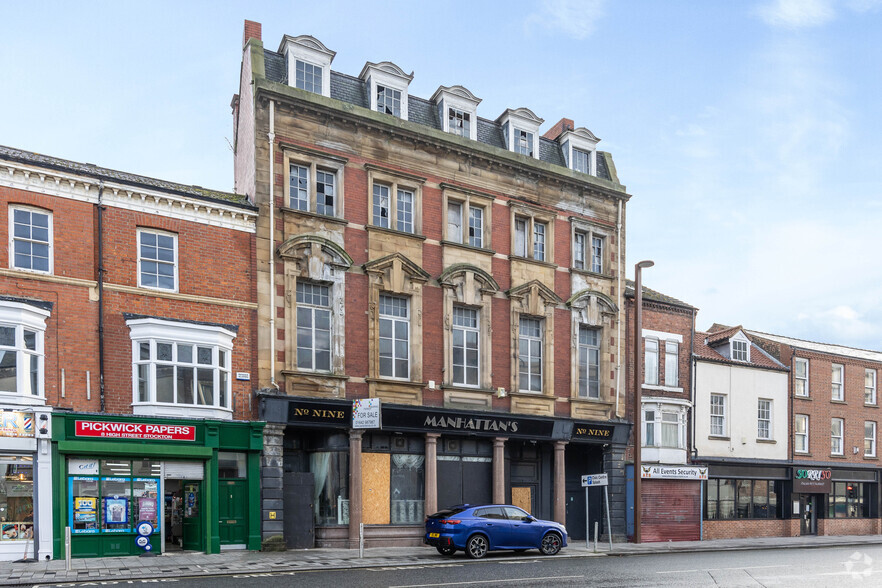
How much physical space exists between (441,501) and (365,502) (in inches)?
107

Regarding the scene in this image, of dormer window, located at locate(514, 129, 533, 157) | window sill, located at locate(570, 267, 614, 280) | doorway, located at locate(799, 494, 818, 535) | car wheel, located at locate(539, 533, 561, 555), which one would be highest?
dormer window, located at locate(514, 129, 533, 157)

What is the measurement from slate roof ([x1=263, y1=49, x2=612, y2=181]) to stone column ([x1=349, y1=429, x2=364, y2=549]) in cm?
1065

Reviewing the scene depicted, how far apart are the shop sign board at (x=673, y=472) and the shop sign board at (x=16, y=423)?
20.2 m

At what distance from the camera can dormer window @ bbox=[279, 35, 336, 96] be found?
82.5 feet

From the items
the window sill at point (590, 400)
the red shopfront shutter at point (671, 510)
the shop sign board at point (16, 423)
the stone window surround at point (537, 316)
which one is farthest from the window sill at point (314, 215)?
the red shopfront shutter at point (671, 510)

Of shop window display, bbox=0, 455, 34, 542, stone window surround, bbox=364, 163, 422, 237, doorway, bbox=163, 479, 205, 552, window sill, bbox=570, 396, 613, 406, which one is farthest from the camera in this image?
window sill, bbox=570, 396, 613, 406

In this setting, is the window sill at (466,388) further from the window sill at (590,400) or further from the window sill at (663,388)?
the window sill at (663,388)

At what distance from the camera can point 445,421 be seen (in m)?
25.9

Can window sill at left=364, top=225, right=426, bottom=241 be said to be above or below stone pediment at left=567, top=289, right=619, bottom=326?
above

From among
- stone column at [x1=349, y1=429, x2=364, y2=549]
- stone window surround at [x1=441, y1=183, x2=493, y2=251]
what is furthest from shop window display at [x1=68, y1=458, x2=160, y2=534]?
stone window surround at [x1=441, y1=183, x2=493, y2=251]

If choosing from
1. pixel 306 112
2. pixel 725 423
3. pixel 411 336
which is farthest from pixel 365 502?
pixel 725 423

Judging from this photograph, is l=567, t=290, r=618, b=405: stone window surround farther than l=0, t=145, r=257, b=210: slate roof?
Yes

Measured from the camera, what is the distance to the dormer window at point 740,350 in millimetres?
34812

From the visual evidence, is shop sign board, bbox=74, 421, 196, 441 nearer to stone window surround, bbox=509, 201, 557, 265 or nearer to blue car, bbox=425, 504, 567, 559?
blue car, bbox=425, 504, 567, 559
